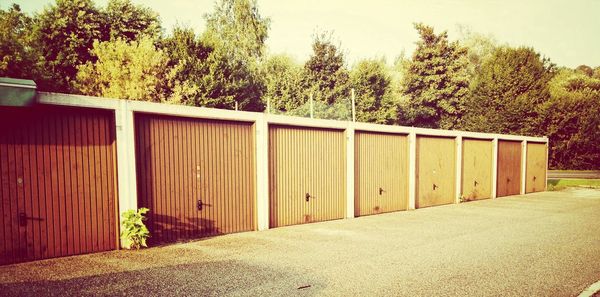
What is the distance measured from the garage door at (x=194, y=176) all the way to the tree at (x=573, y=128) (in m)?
29.9

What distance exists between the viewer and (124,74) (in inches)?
901

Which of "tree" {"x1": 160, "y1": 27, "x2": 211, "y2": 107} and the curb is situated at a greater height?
"tree" {"x1": 160, "y1": 27, "x2": 211, "y2": 107}

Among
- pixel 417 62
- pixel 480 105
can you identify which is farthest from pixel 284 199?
pixel 417 62

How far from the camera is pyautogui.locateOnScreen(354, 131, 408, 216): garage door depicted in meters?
12.7

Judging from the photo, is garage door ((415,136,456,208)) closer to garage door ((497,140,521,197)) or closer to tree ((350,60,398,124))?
garage door ((497,140,521,197))

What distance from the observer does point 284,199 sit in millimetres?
10656

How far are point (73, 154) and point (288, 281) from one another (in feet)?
16.9

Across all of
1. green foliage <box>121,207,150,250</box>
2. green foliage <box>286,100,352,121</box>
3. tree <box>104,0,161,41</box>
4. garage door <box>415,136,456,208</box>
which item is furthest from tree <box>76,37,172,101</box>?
garage door <box>415,136,456,208</box>

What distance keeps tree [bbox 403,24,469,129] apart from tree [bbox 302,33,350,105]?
24.3ft

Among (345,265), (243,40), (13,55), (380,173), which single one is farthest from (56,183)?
(243,40)

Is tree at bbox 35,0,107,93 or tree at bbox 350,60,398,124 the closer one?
tree at bbox 35,0,107,93

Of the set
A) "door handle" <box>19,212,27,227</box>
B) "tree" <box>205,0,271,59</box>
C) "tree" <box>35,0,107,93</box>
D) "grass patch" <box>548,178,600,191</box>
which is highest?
"tree" <box>205,0,271,59</box>

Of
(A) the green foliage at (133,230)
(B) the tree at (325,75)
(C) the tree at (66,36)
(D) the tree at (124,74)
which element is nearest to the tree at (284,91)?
(B) the tree at (325,75)

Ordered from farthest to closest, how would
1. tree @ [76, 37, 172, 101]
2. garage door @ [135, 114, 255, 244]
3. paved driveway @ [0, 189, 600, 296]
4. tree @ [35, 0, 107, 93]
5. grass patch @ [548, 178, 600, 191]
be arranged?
tree @ [35, 0, 107, 93] < grass patch @ [548, 178, 600, 191] < tree @ [76, 37, 172, 101] < garage door @ [135, 114, 255, 244] < paved driveway @ [0, 189, 600, 296]
